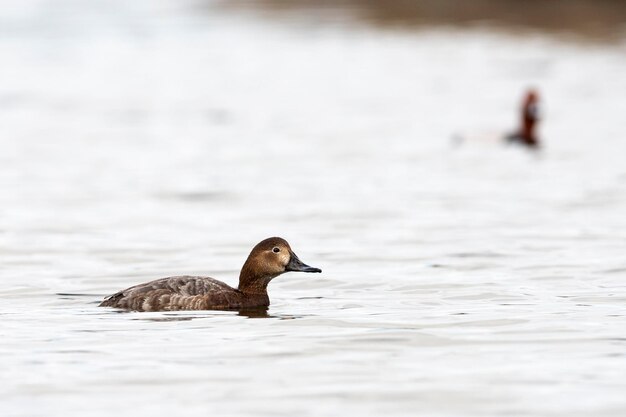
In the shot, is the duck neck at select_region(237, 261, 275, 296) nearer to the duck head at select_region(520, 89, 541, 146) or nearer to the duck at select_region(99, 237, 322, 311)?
the duck at select_region(99, 237, 322, 311)

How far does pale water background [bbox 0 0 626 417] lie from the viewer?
9367mm

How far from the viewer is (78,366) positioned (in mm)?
9742

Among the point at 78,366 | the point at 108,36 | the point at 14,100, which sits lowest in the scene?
the point at 78,366

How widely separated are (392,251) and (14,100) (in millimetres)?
18570

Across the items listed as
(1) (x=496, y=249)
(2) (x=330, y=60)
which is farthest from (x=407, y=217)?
(2) (x=330, y=60)

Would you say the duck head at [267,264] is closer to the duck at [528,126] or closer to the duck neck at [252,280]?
the duck neck at [252,280]

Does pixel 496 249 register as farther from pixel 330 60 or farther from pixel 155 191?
pixel 330 60

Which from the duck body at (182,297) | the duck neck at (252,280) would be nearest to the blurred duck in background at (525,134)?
the duck neck at (252,280)

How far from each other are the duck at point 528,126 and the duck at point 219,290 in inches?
585

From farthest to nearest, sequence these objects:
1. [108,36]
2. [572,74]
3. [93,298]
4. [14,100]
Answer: [108,36] < [572,74] < [14,100] < [93,298]

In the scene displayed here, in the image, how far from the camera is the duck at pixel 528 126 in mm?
26234

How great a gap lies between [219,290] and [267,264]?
0.41 meters

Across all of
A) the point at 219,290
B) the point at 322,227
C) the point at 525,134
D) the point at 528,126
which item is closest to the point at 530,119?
the point at 528,126

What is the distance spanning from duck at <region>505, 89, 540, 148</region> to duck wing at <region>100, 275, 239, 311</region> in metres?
15.1
